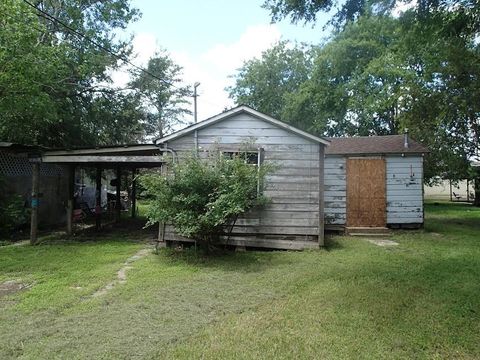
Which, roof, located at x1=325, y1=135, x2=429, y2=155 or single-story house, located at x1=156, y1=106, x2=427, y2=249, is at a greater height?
roof, located at x1=325, y1=135, x2=429, y2=155

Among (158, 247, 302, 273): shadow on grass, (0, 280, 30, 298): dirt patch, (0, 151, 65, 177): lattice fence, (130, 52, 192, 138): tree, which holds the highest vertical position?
(130, 52, 192, 138): tree

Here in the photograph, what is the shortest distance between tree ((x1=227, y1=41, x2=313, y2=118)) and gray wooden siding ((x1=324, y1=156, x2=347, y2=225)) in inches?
871

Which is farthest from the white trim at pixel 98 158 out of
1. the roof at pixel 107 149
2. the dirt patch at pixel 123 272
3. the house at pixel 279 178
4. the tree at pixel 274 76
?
the tree at pixel 274 76

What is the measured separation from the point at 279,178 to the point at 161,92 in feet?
72.0

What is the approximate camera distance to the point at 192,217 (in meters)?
7.63

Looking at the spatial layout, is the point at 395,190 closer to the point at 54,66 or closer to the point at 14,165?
the point at 54,66

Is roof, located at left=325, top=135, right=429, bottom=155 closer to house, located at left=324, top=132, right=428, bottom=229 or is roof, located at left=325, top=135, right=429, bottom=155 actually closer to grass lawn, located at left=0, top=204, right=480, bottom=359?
house, located at left=324, top=132, right=428, bottom=229

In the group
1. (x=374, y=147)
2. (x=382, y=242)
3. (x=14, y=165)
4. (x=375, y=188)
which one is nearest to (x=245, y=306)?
(x=382, y=242)

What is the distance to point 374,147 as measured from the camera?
504 inches

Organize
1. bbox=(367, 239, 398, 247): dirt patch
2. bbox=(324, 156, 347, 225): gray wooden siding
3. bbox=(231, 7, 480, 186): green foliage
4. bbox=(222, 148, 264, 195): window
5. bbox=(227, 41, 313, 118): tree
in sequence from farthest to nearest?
bbox=(227, 41, 313, 118): tree
bbox=(324, 156, 347, 225): gray wooden siding
bbox=(367, 239, 398, 247): dirt patch
bbox=(222, 148, 264, 195): window
bbox=(231, 7, 480, 186): green foliage

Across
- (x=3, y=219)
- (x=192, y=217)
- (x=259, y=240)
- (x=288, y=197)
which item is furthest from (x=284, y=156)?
(x=3, y=219)

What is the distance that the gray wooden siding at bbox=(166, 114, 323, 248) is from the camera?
29.9ft

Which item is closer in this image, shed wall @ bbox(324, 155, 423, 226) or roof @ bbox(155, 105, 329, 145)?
roof @ bbox(155, 105, 329, 145)

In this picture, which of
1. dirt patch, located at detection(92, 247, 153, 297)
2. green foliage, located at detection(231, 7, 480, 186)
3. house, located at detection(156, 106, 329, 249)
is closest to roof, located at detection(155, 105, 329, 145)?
house, located at detection(156, 106, 329, 249)
